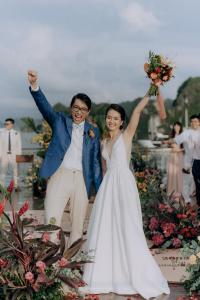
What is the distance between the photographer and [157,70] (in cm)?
596

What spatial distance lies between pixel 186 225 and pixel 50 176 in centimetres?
238

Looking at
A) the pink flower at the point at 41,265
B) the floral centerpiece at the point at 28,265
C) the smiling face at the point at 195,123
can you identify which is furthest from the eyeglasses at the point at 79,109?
the smiling face at the point at 195,123

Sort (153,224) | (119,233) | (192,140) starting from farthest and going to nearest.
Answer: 1. (192,140)
2. (153,224)
3. (119,233)

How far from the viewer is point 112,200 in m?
6.14

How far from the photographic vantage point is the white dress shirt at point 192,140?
37.8ft

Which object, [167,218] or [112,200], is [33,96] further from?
[167,218]

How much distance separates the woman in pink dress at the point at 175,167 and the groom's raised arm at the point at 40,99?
7.28m

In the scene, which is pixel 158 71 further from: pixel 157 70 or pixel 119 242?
pixel 119 242

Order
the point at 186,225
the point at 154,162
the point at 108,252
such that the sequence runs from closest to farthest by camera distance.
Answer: the point at 108,252 → the point at 186,225 → the point at 154,162

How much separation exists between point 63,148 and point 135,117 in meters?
0.79

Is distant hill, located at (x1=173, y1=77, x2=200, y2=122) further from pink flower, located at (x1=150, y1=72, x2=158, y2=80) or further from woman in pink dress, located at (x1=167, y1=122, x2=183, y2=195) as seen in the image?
pink flower, located at (x1=150, y1=72, x2=158, y2=80)

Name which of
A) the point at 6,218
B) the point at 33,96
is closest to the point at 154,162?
the point at 33,96

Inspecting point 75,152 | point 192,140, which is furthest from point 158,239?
point 192,140

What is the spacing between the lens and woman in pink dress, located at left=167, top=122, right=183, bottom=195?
13461mm
